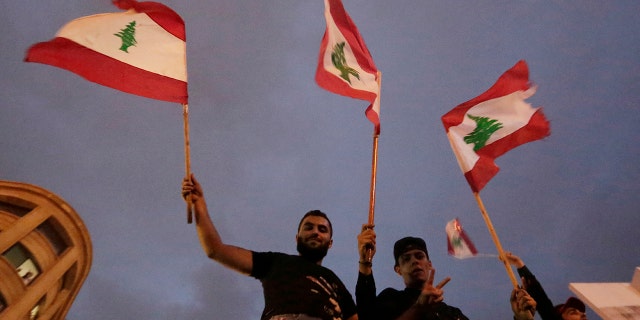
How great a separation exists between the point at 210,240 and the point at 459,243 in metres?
3.98

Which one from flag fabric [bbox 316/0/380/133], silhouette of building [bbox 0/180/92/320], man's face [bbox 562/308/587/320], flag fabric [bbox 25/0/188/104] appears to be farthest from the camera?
silhouette of building [bbox 0/180/92/320]

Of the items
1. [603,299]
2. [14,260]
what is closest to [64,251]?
[14,260]

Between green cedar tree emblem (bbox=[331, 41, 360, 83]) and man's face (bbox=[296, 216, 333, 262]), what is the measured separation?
2.19 m

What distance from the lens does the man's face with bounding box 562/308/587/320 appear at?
5477mm

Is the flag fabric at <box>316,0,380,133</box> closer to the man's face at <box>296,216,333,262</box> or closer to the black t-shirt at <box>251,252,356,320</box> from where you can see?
the man's face at <box>296,216,333,262</box>

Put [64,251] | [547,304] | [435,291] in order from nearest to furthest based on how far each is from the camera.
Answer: [435,291], [547,304], [64,251]

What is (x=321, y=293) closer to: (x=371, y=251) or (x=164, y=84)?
(x=371, y=251)

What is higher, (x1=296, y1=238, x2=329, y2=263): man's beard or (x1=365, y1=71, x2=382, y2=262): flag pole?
(x1=365, y1=71, x2=382, y2=262): flag pole

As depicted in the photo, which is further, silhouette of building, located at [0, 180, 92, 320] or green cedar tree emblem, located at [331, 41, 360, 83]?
silhouette of building, located at [0, 180, 92, 320]

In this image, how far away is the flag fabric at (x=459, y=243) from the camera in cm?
600

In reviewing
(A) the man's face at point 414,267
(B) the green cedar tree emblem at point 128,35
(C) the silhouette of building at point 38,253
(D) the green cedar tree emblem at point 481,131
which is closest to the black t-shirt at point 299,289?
(A) the man's face at point 414,267

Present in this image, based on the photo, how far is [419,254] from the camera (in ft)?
16.4

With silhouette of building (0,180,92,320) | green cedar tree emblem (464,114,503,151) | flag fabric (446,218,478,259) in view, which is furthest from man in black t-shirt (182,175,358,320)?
silhouette of building (0,180,92,320)

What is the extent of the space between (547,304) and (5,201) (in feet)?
88.7
